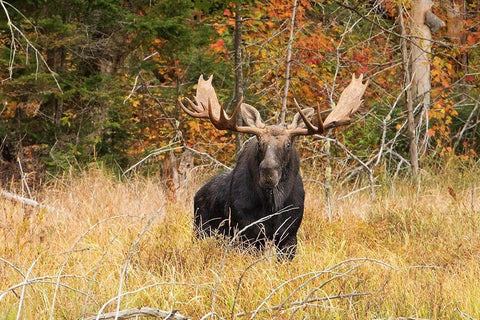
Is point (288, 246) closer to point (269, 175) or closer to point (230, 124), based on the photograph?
point (269, 175)

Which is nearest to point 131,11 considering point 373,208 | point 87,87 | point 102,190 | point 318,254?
point 87,87

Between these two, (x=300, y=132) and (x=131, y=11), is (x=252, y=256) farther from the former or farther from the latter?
(x=131, y=11)

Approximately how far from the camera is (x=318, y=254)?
6.77m

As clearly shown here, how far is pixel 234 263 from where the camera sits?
6465 mm

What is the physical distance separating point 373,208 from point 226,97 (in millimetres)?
5284

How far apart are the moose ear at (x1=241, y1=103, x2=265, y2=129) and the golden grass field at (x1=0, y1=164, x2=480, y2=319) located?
3.73ft

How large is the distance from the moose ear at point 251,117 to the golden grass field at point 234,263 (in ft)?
3.73

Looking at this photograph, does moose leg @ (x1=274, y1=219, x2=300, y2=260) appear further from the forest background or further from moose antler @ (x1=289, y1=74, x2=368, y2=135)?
the forest background

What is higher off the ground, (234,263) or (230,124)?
(230,124)

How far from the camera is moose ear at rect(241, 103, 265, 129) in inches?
306

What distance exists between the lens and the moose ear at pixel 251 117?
7766 mm

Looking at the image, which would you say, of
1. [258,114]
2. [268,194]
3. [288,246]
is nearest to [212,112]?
[258,114]

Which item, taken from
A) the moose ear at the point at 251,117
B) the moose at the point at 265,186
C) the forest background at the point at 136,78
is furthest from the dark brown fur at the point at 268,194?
the forest background at the point at 136,78

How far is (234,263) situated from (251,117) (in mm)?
1902
